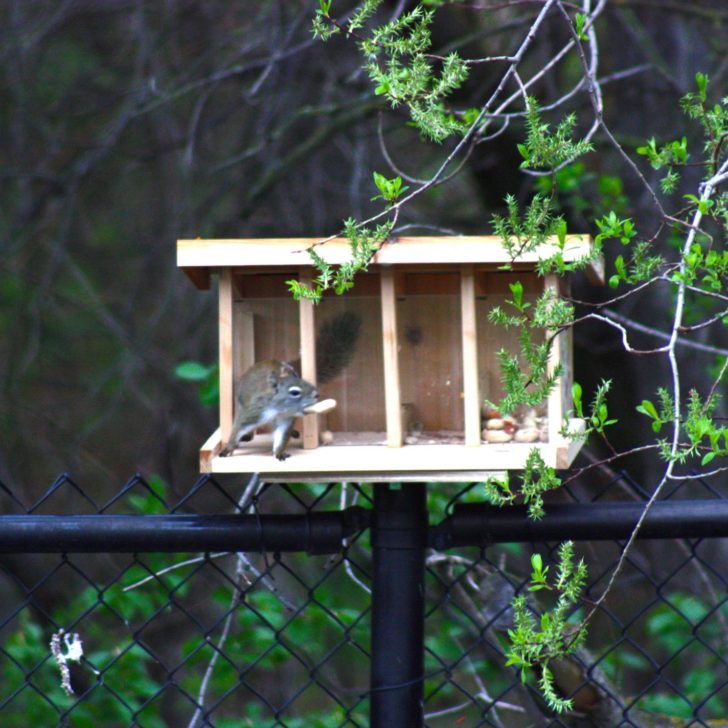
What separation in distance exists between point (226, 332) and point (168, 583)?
1.33 meters

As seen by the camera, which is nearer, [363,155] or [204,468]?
[204,468]

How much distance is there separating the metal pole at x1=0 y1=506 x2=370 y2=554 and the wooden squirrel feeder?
0.37ft

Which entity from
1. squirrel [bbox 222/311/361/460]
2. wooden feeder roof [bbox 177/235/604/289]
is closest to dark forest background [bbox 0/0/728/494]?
squirrel [bbox 222/311/361/460]

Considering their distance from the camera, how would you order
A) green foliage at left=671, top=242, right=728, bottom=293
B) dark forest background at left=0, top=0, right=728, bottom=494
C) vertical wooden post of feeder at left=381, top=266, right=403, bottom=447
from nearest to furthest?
green foliage at left=671, top=242, right=728, bottom=293 → vertical wooden post of feeder at left=381, top=266, right=403, bottom=447 → dark forest background at left=0, top=0, right=728, bottom=494

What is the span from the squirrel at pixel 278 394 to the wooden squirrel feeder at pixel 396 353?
0.03 meters

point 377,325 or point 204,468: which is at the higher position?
point 377,325

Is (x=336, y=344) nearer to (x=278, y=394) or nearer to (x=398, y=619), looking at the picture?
(x=278, y=394)

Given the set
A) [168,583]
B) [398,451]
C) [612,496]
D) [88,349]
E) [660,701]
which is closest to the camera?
[398,451]

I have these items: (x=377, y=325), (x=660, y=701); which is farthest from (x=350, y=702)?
(x=377, y=325)

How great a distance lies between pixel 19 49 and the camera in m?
4.66

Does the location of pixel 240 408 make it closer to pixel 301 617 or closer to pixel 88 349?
pixel 301 617

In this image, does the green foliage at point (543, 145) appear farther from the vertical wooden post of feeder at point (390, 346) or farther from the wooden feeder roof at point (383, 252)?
the vertical wooden post of feeder at point (390, 346)

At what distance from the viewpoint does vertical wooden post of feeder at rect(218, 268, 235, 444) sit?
198 cm

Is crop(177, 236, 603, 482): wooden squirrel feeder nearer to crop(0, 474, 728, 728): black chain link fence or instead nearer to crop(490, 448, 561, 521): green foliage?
crop(0, 474, 728, 728): black chain link fence
